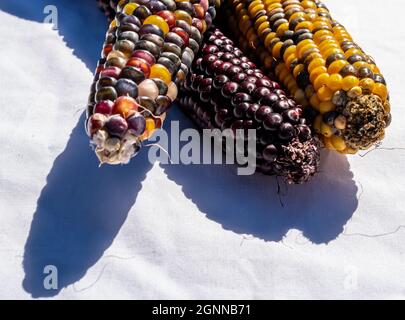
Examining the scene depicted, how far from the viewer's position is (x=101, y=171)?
58.8 inches

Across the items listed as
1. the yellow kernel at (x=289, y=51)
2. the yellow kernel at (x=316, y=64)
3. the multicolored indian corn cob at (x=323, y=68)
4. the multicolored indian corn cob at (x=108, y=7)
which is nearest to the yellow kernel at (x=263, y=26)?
the multicolored indian corn cob at (x=323, y=68)

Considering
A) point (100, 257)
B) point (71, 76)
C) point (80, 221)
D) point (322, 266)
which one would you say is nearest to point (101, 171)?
point (80, 221)

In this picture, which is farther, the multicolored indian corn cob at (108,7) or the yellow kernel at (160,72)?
the multicolored indian corn cob at (108,7)

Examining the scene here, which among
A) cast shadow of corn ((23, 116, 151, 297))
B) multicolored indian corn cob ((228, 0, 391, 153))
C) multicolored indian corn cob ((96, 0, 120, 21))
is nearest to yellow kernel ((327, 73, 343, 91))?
multicolored indian corn cob ((228, 0, 391, 153))

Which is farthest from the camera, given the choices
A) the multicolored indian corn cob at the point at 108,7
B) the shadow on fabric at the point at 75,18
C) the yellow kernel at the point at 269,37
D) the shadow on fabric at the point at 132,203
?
the shadow on fabric at the point at 75,18

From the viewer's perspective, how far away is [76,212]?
140 cm

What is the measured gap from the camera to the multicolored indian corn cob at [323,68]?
1372mm

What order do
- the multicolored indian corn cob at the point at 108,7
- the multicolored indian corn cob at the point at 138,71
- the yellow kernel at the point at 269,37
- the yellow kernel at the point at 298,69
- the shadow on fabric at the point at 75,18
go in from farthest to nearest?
the shadow on fabric at the point at 75,18 → the multicolored indian corn cob at the point at 108,7 → the yellow kernel at the point at 269,37 → the yellow kernel at the point at 298,69 → the multicolored indian corn cob at the point at 138,71

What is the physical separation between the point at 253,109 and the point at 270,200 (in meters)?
0.24

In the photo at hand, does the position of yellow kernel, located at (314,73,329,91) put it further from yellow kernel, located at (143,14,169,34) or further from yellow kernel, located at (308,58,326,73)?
yellow kernel, located at (143,14,169,34)

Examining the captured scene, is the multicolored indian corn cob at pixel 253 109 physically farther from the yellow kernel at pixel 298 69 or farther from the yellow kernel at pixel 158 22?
the yellow kernel at pixel 158 22

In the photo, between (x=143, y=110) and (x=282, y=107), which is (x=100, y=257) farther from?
(x=282, y=107)

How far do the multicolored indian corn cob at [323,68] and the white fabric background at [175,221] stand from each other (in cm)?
18

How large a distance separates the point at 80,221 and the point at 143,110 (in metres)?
0.34
